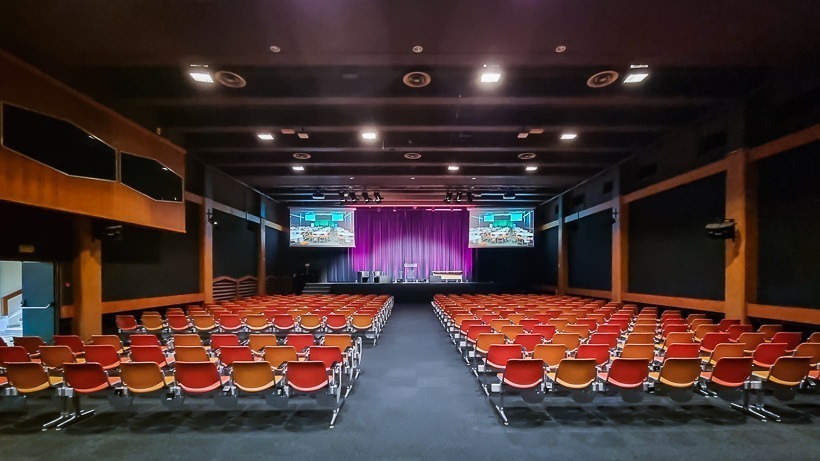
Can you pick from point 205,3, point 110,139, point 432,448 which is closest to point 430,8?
point 205,3

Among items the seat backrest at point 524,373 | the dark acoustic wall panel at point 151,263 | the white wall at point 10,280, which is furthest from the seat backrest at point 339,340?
the white wall at point 10,280

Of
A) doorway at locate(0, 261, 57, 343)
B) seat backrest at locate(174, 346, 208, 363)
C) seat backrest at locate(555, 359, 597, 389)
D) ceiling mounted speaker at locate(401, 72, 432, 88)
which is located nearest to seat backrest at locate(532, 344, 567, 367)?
seat backrest at locate(555, 359, 597, 389)

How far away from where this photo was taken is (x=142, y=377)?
4113 millimetres

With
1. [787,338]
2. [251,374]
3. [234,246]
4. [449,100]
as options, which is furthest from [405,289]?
[251,374]

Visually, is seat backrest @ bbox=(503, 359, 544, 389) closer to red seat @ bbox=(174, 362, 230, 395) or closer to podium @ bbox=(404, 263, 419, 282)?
red seat @ bbox=(174, 362, 230, 395)

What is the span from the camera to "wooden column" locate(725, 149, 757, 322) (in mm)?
7309

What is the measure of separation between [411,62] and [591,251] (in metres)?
11.3

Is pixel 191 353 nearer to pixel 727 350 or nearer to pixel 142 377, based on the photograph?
pixel 142 377

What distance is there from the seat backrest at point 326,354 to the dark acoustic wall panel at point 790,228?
308 inches

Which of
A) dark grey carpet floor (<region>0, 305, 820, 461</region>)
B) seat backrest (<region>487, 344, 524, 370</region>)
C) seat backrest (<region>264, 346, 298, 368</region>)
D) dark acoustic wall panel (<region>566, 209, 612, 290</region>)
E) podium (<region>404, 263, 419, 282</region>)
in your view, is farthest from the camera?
podium (<region>404, 263, 419, 282</region>)

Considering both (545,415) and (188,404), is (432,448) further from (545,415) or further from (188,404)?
(188,404)

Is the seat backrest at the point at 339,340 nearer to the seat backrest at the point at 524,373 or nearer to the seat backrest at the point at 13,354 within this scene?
the seat backrest at the point at 524,373

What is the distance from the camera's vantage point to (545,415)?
4.49m

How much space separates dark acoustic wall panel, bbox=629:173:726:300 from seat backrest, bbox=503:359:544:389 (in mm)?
6595
